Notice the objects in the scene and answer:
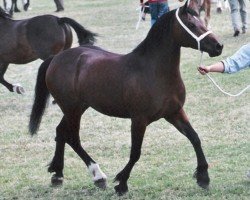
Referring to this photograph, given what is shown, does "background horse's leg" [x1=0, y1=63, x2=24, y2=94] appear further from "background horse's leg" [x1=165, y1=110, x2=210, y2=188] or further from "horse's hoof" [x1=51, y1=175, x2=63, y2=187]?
"background horse's leg" [x1=165, y1=110, x2=210, y2=188]

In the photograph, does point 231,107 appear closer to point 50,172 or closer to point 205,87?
point 205,87

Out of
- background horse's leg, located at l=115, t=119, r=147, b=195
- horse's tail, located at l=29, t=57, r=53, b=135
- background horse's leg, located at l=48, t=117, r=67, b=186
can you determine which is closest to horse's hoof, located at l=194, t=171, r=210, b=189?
background horse's leg, located at l=115, t=119, r=147, b=195

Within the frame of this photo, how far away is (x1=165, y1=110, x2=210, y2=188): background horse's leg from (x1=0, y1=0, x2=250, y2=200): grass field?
11 centimetres

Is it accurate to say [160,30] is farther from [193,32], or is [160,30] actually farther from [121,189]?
[121,189]

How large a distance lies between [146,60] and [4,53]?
207 inches

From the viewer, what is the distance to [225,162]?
20.0 ft

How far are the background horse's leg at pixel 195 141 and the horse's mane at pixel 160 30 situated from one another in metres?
0.63

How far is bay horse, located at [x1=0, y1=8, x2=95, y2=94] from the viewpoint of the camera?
9.45 meters

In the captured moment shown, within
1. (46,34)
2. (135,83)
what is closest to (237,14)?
(46,34)

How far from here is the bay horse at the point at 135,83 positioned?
16.0 ft

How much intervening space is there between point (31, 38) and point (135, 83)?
4.97m

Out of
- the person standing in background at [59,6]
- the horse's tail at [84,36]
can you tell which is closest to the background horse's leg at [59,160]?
the horse's tail at [84,36]

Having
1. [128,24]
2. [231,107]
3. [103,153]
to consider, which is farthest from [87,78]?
[128,24]

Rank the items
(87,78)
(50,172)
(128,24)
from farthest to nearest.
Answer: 1. (128,24)
2. (50,172)
3. (87,78)
